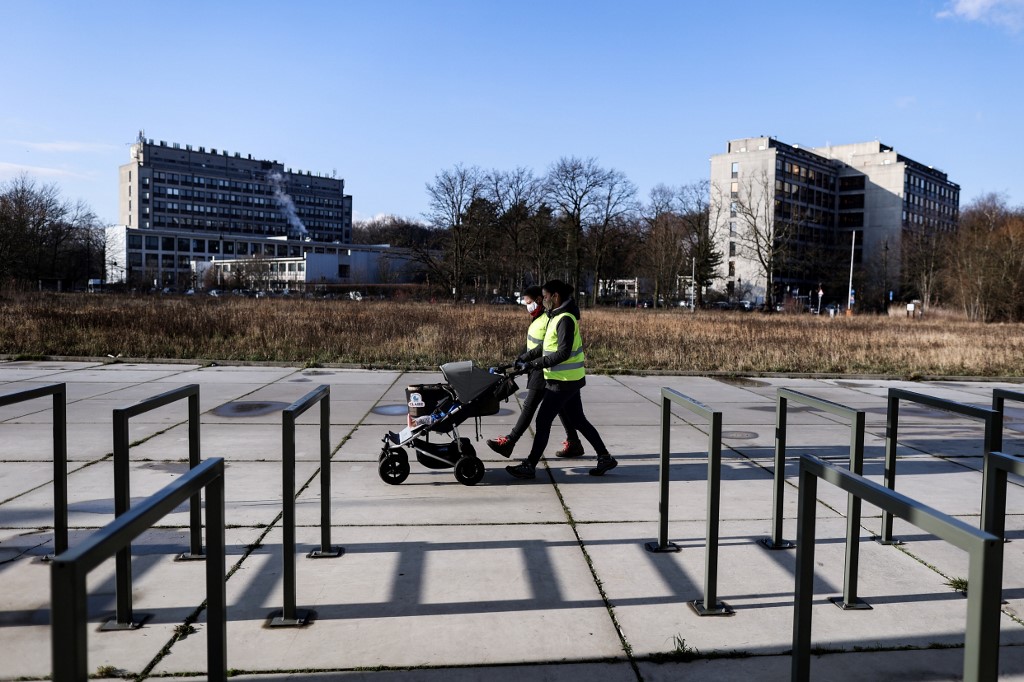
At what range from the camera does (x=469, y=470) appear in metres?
6.70

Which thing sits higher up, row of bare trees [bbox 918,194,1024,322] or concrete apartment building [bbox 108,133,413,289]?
concrete apartment building [bbox 108,133,413,289]

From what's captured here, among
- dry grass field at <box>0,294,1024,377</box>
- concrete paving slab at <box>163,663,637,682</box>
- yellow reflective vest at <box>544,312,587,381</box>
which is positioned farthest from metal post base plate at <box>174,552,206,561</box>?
dry grass field at <box>0,294,1024,377</box>

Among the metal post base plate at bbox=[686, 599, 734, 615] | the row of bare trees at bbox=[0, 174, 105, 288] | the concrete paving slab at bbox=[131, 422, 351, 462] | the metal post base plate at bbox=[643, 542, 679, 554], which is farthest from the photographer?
the row of bare trees at bbox=[0, 174, 105, 288]

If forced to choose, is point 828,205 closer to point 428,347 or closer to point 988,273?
point 988,273

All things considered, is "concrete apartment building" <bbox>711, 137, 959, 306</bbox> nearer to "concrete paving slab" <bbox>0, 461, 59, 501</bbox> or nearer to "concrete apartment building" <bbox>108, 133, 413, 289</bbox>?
"concrete apartment building" <bbox>108, 133, 413, 289</bbox>

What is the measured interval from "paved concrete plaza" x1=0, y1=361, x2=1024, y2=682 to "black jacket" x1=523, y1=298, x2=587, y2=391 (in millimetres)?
875

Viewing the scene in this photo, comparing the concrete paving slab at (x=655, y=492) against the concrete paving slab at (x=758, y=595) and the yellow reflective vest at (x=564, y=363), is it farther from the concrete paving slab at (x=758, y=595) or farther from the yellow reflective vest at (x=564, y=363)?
the yellow reflective vest at (x=564, y=363)

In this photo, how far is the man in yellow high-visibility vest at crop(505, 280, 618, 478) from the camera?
7062mm

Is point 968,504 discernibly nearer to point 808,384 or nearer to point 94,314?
point 808,384

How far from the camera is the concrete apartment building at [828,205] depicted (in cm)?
10106

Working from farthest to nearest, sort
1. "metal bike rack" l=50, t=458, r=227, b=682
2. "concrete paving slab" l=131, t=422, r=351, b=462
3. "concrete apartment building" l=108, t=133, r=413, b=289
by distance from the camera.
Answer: "concrete apartment building" l=108, t=133, r=413, b=289 → "concrete paving slab" l=131, t=422, r=351, b=462 → "metal bike rack" l=50, t=458, r=227, b=682

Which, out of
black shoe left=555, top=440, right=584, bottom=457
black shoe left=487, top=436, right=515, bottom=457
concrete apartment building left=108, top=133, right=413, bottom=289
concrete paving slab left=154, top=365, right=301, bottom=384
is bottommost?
concrete paving slab left=154, top=365, right=301, bottom=384

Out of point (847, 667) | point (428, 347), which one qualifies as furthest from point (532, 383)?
point (428, 347)

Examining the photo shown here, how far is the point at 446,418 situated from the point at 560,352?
124 cm
